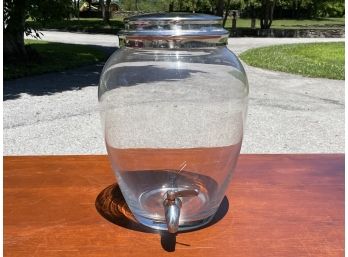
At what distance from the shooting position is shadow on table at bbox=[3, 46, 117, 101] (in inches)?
272

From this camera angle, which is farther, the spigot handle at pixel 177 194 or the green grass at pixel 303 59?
the green grass at pixel 303 59

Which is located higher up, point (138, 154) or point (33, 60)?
point (138, 154)

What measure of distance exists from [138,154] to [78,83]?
6.96 metres

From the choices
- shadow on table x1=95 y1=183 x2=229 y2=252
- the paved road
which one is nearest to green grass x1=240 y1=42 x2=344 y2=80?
the paved road

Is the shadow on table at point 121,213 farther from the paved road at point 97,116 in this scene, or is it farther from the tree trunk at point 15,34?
the tree trunk at point 15,34

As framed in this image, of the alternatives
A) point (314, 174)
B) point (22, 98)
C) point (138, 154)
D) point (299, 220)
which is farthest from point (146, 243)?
Result: point (22, 98)

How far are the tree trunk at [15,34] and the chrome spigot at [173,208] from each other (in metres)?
7.92

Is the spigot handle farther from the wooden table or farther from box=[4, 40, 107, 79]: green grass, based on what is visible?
box=[4, 40, 107, 79]: green grass

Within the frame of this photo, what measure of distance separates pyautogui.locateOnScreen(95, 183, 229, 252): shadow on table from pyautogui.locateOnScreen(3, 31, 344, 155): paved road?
304cm

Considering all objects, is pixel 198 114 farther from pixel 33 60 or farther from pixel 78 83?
pixel 33 60

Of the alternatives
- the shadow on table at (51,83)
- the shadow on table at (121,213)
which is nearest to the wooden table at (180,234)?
the shadow on table at (121,213)

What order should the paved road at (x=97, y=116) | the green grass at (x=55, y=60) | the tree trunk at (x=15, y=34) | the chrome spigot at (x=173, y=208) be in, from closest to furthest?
1. the chrome spigot at (x=173, y=208)
2. the paved road at (x=97, y=116)
3. the tree trunk at (x=15, y=34)
4. the green grass at (x=55, y=60)

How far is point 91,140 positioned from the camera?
4426 millimetres

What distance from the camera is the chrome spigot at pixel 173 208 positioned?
2.62 ft
